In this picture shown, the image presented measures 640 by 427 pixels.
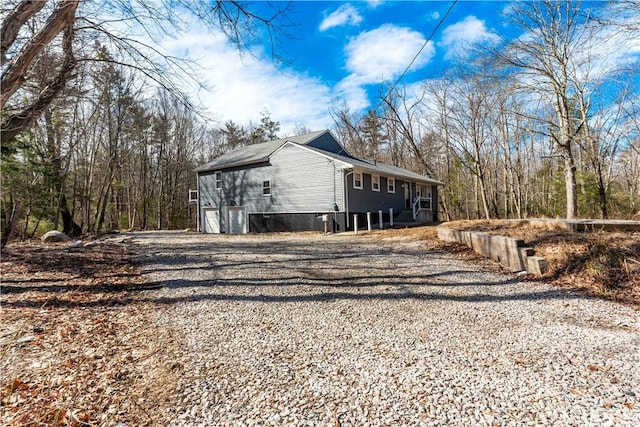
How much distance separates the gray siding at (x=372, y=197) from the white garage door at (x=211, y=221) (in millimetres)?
9366

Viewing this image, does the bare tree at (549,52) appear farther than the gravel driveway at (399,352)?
Yes

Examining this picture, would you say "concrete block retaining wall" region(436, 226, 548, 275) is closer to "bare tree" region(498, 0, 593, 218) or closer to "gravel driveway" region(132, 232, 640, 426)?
"gravel driveway" region(132, 232, 640, 426)

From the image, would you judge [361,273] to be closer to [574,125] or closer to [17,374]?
[17,374]

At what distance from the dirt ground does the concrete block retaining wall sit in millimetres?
227

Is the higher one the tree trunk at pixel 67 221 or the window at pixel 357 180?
the window at pixel 357 180

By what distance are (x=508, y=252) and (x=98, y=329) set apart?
6.74 m

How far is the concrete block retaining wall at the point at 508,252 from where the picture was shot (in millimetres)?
5391

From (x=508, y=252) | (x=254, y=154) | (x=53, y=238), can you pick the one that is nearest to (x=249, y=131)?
(x=254, y=154)

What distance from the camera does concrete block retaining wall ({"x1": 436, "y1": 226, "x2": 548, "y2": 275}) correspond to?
5391 mm

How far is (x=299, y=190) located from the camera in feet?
51.6

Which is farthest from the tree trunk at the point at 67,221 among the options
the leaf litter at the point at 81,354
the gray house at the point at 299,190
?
the leaf litter at the point at 81,354

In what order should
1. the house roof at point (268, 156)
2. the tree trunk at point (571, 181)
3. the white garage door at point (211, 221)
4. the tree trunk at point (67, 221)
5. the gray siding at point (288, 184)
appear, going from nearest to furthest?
the tree trunk at point (571, 181)
the gray siding at point (288, 184)
the tree trunk at point (67, 221)
the house roof at point (268, 156)
the white garage door at point (211, 221)

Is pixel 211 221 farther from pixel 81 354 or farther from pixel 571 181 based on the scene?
pixel 571 181

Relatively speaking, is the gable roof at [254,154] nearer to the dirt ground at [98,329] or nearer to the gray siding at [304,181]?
the gray siding at [304,181]
